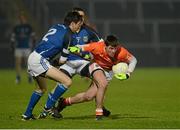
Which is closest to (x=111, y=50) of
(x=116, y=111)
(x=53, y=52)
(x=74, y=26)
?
(x=74, y=26)

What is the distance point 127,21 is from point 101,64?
93.0 feet

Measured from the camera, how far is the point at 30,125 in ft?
36.3

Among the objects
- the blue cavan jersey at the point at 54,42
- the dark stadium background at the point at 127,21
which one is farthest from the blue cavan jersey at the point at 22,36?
the blue cavan jersey at the point at 54,42

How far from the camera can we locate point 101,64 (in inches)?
493

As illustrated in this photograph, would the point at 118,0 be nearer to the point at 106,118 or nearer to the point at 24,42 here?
the point at 24,42

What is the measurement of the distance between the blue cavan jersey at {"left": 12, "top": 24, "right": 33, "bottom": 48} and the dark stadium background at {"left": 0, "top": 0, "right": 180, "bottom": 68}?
11901 mm

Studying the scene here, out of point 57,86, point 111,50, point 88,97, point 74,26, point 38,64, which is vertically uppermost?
point 74,26

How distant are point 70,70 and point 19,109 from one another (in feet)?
6.52

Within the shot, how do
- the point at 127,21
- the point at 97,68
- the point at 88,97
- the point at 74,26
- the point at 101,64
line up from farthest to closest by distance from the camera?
the point at 127,21, the point at 88,97, the point at 101,64, the point at 97,68, the point at 74,26

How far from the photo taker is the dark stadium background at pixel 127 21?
125ft

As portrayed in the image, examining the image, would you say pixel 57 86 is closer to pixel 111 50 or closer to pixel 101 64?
pixel 101 64

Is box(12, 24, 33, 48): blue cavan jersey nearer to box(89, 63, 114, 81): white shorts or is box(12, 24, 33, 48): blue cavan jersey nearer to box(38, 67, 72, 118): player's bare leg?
box(89, 63, 114, 81): white shorts

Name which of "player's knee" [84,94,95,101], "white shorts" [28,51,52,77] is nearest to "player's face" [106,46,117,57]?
"player's knee" [84,94,95,101]

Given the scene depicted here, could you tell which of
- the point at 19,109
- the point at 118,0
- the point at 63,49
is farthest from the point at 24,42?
the point at 118,0
